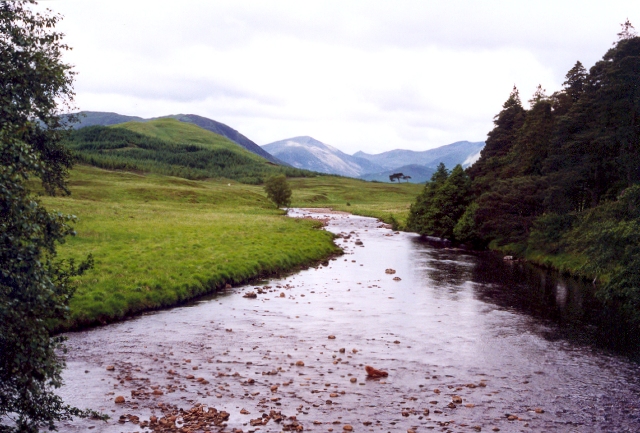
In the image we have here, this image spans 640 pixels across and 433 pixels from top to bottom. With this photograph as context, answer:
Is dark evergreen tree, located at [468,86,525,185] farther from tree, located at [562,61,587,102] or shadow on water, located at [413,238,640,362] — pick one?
shadow on water, located at [413,238,640,362]

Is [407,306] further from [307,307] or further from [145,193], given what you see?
[145,193]

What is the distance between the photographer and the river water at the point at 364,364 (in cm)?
1766

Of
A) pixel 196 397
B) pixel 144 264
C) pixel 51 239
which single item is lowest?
pixel 196 397

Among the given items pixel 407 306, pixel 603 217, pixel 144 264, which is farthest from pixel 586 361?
pixel 144 264

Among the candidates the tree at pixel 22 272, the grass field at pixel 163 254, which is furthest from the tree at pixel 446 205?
the tree at pixel 22 272

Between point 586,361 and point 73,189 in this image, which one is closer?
point 586,361

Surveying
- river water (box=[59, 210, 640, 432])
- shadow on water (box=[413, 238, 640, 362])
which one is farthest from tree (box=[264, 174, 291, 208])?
river water (box=[59, 210, 640, 432])

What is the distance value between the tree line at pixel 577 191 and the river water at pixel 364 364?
5.47m

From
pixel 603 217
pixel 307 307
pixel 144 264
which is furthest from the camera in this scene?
pixel 603 217

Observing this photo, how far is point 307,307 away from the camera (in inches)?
1316

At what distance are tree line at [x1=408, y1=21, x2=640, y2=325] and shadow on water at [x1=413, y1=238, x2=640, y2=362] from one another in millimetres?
1772

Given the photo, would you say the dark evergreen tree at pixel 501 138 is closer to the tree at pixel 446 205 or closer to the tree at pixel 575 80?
the tree at pixel 446 205

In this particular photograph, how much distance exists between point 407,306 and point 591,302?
14.8m

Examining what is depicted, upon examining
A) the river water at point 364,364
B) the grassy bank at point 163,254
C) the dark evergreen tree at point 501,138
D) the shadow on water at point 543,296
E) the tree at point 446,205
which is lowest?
the river water at point 364,364
